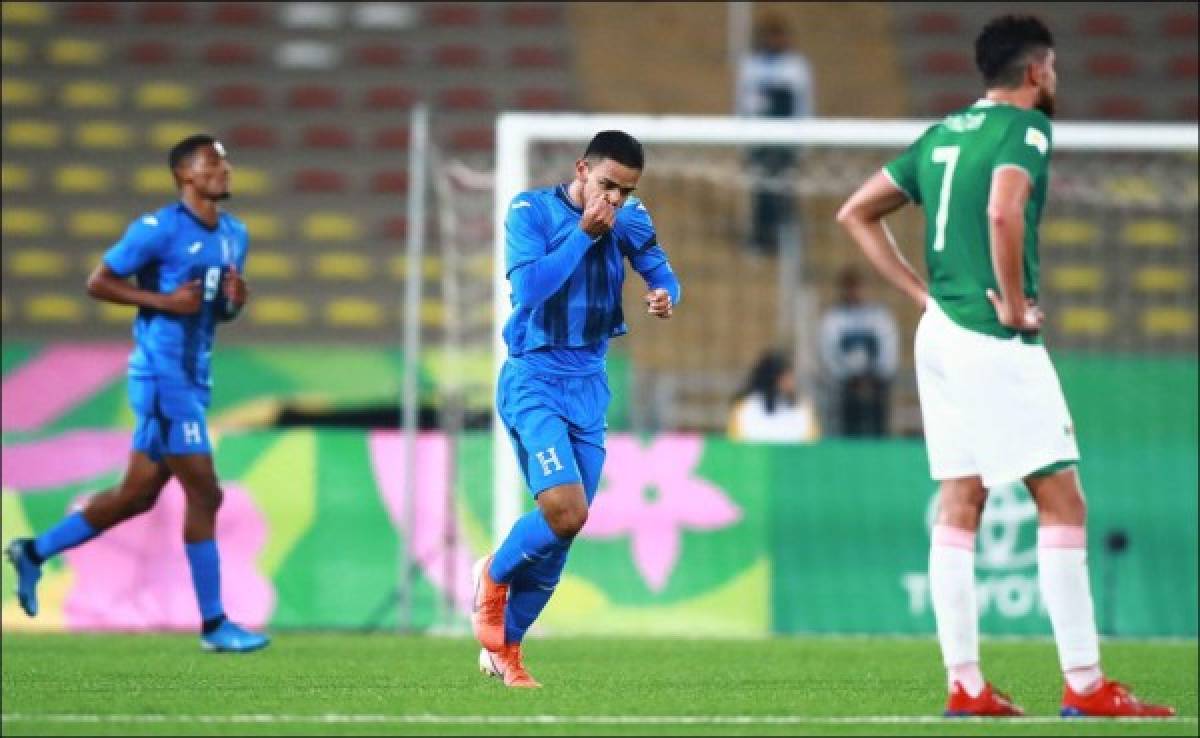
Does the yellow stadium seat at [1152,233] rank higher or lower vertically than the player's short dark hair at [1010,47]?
lower

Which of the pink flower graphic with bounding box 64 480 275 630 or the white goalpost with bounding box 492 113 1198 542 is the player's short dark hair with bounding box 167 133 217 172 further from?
the pink flower graphic with bounding box 64 480 275 630

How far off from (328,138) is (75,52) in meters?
2.65

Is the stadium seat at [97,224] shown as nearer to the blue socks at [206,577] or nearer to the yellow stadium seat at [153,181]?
the yellow stadium seat at [153,181]

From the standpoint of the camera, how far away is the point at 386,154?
2106 cm

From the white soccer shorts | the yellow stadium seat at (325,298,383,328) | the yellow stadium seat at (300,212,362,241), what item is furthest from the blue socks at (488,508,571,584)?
the yellow stadium seat at (300,212,362,241)

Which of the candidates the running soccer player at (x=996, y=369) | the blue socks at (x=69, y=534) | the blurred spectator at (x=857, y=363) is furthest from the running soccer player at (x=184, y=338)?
the blurred spectator at (x=857, y=363)

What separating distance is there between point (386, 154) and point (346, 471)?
8.51 m

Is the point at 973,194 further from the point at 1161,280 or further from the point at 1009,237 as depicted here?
the point at 1161,280

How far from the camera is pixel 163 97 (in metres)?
21.5

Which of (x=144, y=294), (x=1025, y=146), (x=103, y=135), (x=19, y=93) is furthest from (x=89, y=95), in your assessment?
(x=1025, y=146)

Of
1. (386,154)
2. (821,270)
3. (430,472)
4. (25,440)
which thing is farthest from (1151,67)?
(25,440)

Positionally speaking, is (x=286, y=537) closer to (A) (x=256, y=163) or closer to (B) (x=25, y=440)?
(B) (x=25, y=440)

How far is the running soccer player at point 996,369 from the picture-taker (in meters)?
6.34

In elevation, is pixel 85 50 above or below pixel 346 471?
above
